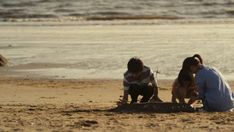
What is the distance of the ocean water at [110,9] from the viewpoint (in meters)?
48.2

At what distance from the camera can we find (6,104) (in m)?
12.1

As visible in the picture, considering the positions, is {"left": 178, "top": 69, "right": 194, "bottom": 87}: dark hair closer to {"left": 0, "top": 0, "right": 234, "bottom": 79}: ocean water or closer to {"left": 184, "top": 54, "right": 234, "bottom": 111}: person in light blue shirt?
{"left": 184, "top": 54, "right": 234, "bottom": 111}: person in light blue shirt

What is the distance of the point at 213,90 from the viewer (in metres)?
10.4

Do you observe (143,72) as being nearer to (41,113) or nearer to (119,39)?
(41,113)

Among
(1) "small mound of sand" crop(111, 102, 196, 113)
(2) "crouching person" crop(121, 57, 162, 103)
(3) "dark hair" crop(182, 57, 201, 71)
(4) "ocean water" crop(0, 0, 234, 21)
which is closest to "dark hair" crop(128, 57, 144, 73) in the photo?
(2) "crouching person" crop(121, 57, 162, 103)

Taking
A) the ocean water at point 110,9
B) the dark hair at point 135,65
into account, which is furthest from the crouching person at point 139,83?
the ocean water at point 110,9

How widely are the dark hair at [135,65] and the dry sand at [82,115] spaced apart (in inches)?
26.2

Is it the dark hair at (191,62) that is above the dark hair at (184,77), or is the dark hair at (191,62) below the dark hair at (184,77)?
above

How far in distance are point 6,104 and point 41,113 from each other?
1.69 m

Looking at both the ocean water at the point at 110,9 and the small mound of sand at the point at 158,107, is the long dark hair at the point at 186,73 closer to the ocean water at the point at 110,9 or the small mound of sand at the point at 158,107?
the small mound of sand at the point at 158,107

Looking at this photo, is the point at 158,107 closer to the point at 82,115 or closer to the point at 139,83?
the point at 139,83

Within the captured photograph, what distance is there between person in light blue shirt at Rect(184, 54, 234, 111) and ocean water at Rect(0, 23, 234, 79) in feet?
19.5

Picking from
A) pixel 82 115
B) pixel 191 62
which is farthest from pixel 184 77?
pixel 82 115

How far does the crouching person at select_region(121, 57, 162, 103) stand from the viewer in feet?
35.4
